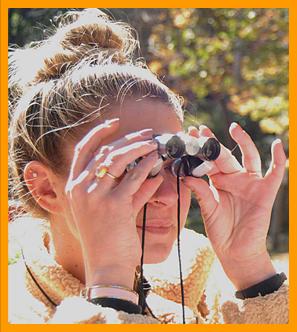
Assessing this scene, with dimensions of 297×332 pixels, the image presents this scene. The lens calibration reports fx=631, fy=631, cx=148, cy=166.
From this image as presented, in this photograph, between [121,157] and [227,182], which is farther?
[227,182]

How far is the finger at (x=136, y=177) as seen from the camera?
4.98 ft

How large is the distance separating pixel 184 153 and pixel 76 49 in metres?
0.59

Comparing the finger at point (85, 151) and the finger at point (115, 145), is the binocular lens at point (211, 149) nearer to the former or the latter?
the finger at point (115, 145)

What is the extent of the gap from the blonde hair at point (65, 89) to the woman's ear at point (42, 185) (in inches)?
1.1

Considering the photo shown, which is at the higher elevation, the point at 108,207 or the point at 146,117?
the point at 146,117

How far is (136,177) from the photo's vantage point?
1.53 m

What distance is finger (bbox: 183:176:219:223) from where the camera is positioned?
1790 millimetres

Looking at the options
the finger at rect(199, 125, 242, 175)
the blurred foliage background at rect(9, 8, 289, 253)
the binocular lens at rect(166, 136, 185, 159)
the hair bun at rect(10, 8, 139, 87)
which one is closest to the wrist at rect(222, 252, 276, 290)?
the finger at rect(199, 125, 242, 175)

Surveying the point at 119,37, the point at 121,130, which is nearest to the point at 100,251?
Answer: the point at 121,130

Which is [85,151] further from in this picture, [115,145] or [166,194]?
[166,194]

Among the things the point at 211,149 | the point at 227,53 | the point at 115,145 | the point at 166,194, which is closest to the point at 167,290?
the point at 166,194

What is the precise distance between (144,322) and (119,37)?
1067 millimetres

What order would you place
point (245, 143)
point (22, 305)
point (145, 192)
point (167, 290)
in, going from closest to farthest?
1. point (145, 192)
2. point (22, 305)
3. point (245, 143)
4. point (167, 290)

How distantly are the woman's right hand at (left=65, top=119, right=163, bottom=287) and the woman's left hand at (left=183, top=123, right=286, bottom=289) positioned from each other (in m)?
0.38
